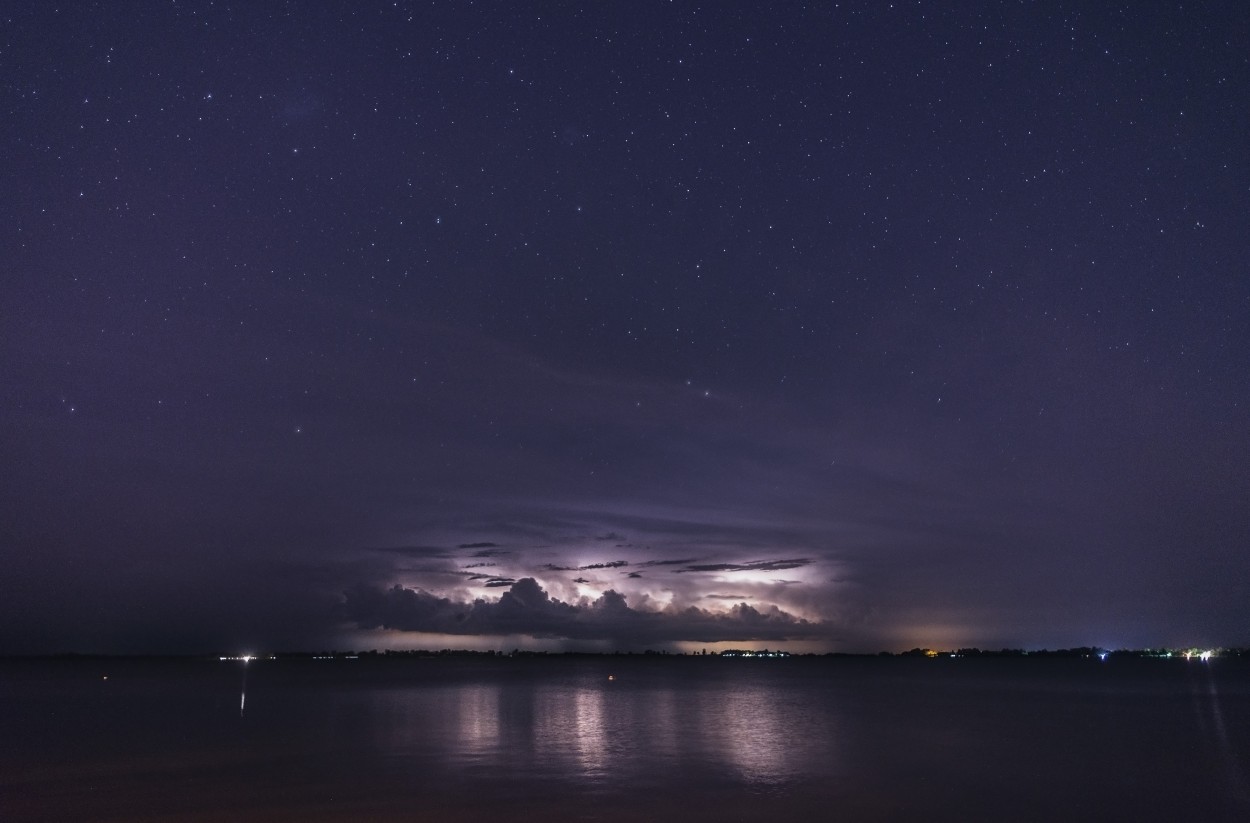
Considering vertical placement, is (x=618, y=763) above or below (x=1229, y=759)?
above

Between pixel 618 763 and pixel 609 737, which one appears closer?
pixel 618 763

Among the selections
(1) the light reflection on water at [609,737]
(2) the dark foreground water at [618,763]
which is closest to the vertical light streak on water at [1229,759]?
(2) the dark foreground water at [618,763]

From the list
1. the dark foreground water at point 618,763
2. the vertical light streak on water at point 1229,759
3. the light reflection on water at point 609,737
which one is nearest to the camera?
the dark foreground water at point 618,763

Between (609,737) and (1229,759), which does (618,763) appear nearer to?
(609,737)

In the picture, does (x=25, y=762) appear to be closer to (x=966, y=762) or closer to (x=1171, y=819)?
(x=966, y=762)

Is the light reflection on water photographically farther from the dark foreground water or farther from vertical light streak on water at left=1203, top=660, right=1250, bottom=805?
vertical light streak on water at left=1203, top=660, right=1250, bottom=805

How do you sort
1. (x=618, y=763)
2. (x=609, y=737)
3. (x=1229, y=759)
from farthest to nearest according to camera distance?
(x=609, y=737), (x=1229, y=759), (x=618, y=763)

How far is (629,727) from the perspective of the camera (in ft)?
159

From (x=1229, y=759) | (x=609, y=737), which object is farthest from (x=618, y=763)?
(x=1229, y=759)

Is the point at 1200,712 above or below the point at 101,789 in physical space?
below

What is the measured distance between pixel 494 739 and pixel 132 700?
5136cm

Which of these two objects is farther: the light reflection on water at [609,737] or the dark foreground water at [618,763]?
the light reflection on water at [609,737]

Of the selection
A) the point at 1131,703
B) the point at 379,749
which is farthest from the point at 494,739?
the point at 1131,703

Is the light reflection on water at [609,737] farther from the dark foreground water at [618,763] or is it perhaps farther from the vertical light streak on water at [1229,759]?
the vertical light streak on water at [1229,759]
